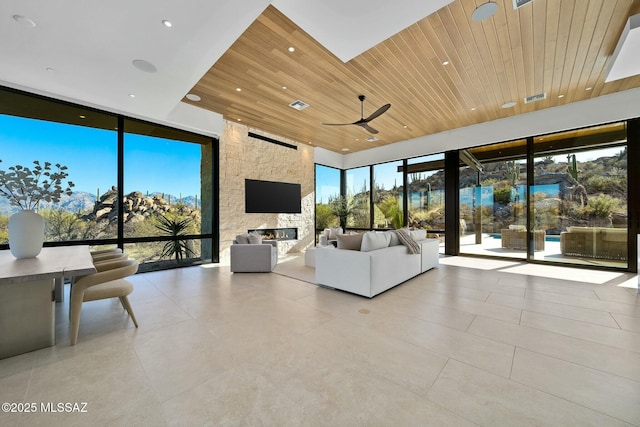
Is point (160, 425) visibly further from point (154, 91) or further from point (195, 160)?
point (195, 160)

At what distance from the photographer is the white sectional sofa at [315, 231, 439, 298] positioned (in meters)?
3.56

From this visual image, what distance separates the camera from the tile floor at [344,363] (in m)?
1.53

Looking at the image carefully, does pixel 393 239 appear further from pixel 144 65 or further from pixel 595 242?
pixel 595 242

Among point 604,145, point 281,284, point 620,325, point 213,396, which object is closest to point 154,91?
point 281,284

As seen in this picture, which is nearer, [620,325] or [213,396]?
[213,396]

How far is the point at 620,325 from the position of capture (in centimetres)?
266

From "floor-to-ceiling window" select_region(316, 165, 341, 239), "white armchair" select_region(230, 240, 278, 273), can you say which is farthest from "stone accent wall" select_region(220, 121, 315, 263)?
"white armchair" select_region(230, 240, 278, 273)

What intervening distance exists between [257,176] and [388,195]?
14.0 feet

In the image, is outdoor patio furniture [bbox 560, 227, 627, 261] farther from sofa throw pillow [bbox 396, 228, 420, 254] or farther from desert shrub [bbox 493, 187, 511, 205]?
sofa throw pillow [bbox 396, 228, 420, 254]

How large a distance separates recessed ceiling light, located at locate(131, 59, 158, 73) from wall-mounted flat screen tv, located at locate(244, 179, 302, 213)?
352cm

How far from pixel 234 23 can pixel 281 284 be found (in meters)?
3.58

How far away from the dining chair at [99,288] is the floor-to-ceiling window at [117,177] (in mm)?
2515

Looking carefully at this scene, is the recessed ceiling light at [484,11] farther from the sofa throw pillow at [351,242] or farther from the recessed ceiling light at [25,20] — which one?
the recessed ceiling light at [25,20]

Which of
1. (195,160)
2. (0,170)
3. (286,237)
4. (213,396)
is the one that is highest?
(195,160)
